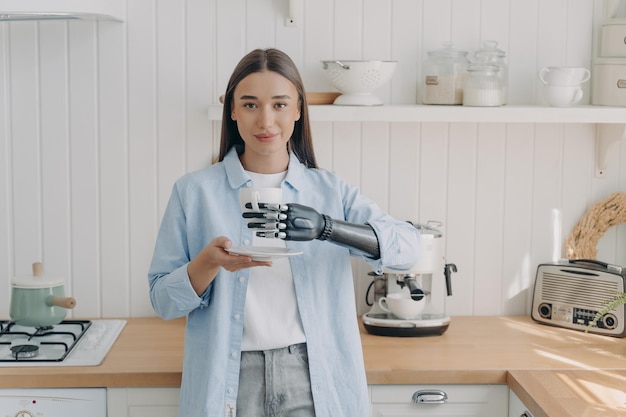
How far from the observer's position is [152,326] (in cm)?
256

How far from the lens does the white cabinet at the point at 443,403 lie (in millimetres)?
2203

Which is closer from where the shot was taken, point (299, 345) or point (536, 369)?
point (299, 345)

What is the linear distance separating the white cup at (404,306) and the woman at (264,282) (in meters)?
0.46

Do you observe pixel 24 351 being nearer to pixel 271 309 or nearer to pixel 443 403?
pixel 271 309

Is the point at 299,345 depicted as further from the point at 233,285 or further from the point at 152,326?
the point at 152,326

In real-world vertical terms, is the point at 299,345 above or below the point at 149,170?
below

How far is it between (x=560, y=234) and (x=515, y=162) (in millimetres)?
256

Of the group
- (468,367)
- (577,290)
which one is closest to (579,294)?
(577,290)

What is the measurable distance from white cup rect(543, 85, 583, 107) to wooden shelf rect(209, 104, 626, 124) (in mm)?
38

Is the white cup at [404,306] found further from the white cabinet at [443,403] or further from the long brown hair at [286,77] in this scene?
the long brown hair at [286,77]

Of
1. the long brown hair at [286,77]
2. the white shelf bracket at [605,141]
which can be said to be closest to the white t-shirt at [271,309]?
the long brown hair at [286,77]

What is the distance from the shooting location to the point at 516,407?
7.08ft

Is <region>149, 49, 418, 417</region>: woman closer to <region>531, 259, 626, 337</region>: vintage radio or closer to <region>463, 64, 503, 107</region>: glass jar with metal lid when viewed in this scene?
<region>463, 64, 503, 107</region>: glass jar with metal lid

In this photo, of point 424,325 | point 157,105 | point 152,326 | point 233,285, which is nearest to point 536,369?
point 424,325
